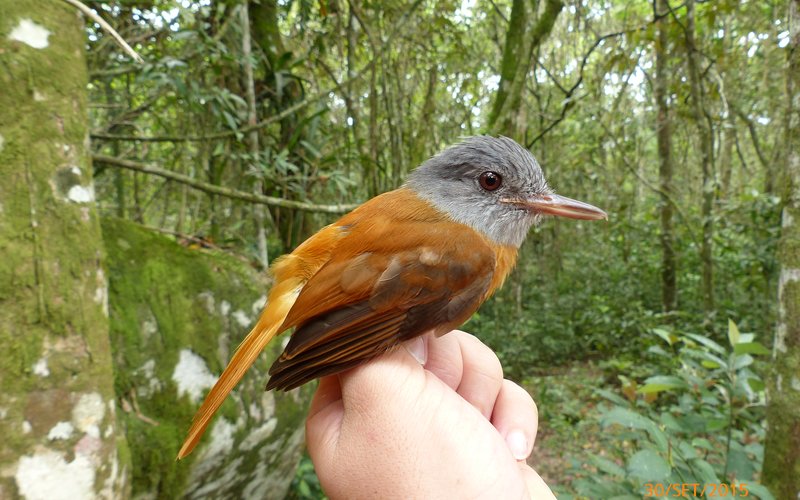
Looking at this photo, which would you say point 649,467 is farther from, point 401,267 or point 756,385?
point 401,267

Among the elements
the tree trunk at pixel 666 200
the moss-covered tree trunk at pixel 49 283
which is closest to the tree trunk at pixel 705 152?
the tree trunk at pixel 666 200

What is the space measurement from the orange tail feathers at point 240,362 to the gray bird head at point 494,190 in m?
0.72

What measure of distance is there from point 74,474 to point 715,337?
656 cm

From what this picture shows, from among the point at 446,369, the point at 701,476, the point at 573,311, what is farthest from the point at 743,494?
the point at 573,311

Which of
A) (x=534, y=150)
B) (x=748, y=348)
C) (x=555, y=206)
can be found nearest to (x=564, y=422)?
(x=748, y=348)

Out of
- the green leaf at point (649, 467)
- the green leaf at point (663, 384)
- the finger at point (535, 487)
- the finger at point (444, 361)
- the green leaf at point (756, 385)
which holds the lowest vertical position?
the green leaf at point (649, 467)

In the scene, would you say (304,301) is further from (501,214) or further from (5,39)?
(5,39)

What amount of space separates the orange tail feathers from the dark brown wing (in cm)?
9

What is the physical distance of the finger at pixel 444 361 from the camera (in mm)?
1644

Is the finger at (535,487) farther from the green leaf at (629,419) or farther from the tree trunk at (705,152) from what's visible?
the tree trunk at (705,152)

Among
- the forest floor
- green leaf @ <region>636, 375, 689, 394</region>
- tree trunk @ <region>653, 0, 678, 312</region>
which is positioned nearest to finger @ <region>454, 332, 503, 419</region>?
green leaf @ <region>636, 375, 689, 394</region>

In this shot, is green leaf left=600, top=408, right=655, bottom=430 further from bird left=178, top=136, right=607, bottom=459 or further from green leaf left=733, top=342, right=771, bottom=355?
bird left=178, top=136, right=607, bottom=459

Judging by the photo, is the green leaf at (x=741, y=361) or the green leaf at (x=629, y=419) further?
the green leaf at (x=741, y=361)

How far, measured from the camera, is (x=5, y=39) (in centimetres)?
125
